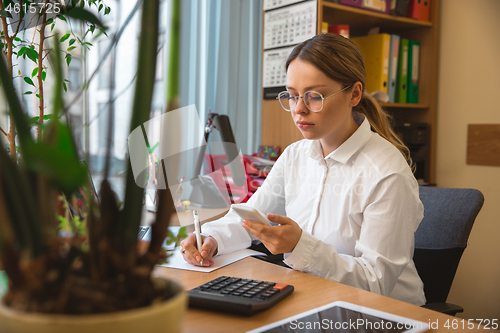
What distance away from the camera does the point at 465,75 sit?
242 cm

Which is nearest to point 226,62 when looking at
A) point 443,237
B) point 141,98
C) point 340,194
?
point 340,194

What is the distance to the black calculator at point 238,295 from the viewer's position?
0.70m

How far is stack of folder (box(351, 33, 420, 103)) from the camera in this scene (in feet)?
7.63

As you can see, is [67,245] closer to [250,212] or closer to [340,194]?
[250,212]

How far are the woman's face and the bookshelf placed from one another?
89cm

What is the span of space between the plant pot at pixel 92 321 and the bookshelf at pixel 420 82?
1.88m

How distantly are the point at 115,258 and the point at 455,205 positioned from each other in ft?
3.87

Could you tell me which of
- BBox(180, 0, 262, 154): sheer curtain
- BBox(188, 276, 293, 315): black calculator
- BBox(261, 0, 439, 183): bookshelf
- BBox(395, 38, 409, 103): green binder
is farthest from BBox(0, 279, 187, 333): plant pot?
BBox(395, 38, 409, 103): green binder

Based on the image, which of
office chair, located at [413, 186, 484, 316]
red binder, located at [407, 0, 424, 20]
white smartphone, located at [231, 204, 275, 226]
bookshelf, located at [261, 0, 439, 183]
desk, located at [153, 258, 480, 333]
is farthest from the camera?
red binder, located at [407, 0, 424, 20]

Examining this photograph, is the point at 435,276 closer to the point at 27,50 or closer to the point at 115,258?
Answer: the point at 115,258

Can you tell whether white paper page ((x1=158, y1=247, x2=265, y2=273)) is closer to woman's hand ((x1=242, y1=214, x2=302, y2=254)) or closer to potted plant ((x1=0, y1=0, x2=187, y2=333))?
woman's hand ((x1=242, y1=214, x2=302, y2=254))

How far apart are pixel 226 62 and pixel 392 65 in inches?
37.3

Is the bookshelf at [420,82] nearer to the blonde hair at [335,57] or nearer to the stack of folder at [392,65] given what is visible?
the stack of folder at [392,65]

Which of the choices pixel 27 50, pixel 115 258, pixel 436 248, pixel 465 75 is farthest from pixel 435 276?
pixel 465 75
